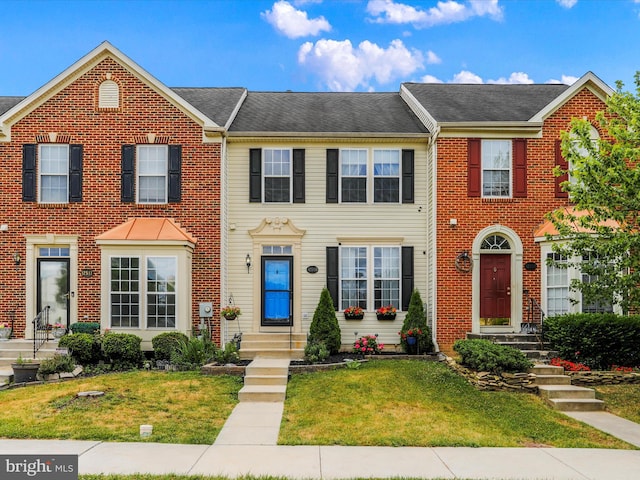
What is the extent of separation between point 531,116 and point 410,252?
4.92m

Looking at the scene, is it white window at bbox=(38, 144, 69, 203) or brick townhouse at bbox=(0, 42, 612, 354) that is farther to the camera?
white window at bbox=(38, 144, 69, 203)

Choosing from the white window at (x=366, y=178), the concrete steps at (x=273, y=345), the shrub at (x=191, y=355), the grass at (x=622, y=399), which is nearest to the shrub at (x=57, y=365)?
the shrub at (x=191, y=355)

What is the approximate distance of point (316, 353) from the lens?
14.1 m

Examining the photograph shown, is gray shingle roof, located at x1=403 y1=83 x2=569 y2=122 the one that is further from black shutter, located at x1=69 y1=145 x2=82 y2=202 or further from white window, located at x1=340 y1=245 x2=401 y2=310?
black shutter, located at x1=69 y1=145 x2=82 y2=202

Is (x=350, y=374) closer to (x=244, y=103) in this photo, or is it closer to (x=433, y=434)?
(x=433, y=434)

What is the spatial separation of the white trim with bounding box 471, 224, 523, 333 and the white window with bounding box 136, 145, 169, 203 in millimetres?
8463

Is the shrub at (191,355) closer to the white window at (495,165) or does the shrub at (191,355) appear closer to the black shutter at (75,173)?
the black shutter at (75,173)

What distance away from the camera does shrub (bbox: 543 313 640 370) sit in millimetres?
13484

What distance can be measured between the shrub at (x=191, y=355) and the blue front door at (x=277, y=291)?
7.39 feet

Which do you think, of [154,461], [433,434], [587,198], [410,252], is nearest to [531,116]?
[410,252]

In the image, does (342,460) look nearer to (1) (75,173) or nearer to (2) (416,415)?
(2) (416,415)

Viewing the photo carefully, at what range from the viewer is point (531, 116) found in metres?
15.8

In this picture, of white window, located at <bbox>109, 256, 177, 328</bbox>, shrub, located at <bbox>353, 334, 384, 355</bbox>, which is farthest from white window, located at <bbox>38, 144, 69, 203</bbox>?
shrub, located at <bbox>353, 334, 384, 355</bbox>

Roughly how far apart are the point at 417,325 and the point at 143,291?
7036mm
